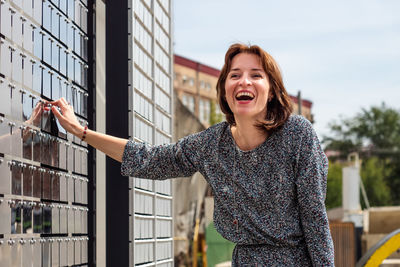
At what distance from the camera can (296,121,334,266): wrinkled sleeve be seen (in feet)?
9.14

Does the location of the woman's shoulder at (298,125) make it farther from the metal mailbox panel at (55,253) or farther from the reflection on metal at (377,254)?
the reflection on metal at (377,254)

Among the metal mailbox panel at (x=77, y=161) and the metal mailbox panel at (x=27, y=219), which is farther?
the metal mailbox panel at (x=77, y=161)

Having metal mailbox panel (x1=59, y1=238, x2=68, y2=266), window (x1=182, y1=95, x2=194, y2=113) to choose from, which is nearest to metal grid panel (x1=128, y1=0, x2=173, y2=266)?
metal mailbox panel (x1=59, y1=238, x2=68, y2=266)

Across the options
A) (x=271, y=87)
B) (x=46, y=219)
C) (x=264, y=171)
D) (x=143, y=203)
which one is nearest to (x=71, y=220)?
(x=46, y=219)

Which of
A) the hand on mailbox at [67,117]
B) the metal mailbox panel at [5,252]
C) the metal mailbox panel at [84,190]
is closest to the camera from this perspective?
the metal mailbox panel at [5,252]

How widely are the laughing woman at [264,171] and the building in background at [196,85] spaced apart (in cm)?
4033

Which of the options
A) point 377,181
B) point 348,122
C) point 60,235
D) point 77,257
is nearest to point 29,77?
point 60,235

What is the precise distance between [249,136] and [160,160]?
41 cm

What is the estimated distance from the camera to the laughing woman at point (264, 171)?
2.83 m

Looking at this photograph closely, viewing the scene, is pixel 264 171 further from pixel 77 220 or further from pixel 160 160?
pixel 77 220

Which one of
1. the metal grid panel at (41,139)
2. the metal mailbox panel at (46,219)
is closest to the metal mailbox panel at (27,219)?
the metal grid panel at (41,139)

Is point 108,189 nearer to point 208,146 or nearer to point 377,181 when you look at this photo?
point 208,146

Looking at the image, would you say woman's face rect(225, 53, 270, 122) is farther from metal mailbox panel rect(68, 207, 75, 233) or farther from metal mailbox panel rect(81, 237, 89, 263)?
metal mailbox panel rect(81, 237, 89, 263)

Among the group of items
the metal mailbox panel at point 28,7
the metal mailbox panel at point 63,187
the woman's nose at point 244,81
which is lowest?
the metal mailbox panel at point 63,187
